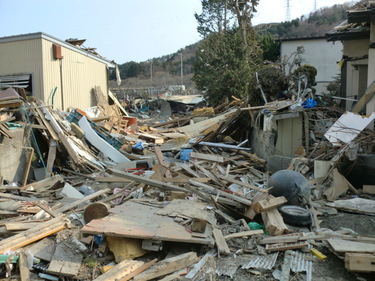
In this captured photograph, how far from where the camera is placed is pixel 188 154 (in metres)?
12.5

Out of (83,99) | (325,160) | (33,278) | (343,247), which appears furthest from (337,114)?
(83,99)

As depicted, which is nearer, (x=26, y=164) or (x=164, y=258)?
(x=164, y=258)

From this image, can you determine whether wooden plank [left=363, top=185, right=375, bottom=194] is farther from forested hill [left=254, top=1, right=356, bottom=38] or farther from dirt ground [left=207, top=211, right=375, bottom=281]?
forested hill [left=254, top=1, right=356, bottom=38]

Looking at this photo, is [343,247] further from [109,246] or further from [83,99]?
[83,99]

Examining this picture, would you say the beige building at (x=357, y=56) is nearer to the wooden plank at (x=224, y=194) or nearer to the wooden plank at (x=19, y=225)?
the wooden plank at (x=224, y=194)

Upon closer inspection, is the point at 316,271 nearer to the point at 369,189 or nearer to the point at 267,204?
the point at 267,204

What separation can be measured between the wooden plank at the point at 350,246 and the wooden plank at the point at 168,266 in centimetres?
187

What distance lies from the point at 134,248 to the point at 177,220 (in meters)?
Result: 0.94

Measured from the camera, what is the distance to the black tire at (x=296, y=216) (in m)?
6.22

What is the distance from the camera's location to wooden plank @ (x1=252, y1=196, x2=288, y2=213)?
6176 millimetres

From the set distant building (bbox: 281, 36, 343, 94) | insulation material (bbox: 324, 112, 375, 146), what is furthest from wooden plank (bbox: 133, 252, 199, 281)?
distant building (bbox: 281, 36, 343, 94)

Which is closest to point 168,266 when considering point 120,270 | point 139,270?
point 139,270

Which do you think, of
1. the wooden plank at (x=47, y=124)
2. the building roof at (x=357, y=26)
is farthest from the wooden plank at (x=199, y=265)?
the building roof at (x=357, y=26)

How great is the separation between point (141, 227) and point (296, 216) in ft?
8.68
